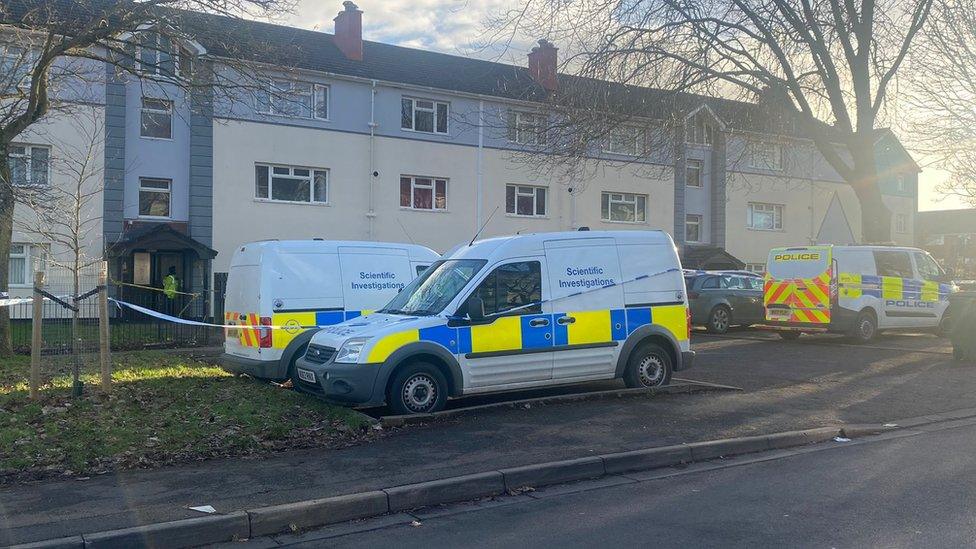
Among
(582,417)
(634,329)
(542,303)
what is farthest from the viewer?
(634,329)

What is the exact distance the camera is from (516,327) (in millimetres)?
9812

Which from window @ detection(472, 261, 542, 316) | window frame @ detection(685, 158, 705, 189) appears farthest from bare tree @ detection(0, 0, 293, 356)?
window frame @ detection(685, 158, 705, 189)

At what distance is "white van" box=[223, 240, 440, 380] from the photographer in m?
11.0

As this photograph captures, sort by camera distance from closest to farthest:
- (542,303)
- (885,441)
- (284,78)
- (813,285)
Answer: (885,441)
(542,303)
(284,78)
(813,285)

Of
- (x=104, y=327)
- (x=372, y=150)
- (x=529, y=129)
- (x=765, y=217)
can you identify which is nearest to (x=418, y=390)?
(x=104, y=327)

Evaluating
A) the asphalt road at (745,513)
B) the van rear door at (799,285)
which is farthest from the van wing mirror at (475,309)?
the van rear door at (799,285)

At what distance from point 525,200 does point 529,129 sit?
14.5 metres

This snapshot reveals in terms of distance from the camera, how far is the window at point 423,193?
3011 cm

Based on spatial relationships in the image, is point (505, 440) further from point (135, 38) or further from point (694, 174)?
point (694, 174)

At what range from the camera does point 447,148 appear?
30750 mm

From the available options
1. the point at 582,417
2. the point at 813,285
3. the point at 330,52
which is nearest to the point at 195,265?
the point at 330,52

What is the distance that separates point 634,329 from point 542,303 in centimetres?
146

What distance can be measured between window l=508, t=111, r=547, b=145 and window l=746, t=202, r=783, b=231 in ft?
72.5

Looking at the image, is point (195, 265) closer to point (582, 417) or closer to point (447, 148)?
point (447, 148)
